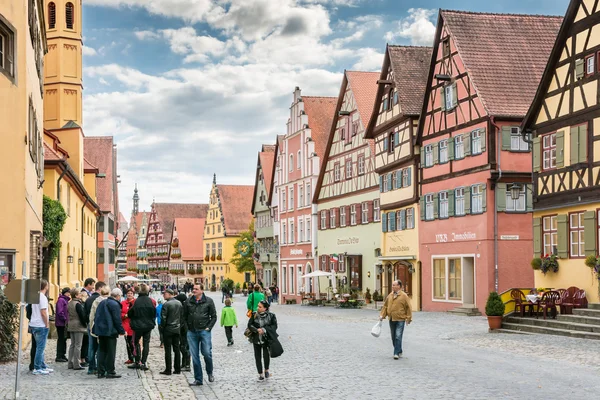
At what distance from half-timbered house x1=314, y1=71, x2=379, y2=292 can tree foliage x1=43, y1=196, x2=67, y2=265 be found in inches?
846

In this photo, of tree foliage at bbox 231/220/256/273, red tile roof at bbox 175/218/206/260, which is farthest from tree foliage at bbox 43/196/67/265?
red tile roof at bbox 175/218/206/260

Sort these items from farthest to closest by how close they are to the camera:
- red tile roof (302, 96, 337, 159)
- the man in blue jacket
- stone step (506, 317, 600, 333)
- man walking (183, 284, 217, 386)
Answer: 1. red tile roof (302, 96, 337, 159)
2. stone step (506, 317, 600, 333)
3. the man in blue jacket
4. man walking (183, 284, 217, 386)

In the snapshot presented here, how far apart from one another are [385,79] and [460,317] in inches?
607

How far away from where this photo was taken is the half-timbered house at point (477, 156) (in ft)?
116

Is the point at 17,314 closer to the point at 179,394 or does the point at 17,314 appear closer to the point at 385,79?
the point at 179,394

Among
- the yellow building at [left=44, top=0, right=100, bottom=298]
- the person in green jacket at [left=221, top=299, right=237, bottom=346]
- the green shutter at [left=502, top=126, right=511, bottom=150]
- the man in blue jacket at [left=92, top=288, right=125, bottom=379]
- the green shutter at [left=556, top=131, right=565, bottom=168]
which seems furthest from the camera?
the yellow building at [left=44, top=0, right=100, bottom=298]

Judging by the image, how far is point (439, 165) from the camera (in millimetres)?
39438

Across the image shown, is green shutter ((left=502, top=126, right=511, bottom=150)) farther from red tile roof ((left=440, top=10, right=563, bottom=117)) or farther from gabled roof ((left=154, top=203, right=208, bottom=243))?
gabled roof ((left=154, top=203, right=208, bottom=243))

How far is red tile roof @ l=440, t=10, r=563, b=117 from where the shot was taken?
35.7 m

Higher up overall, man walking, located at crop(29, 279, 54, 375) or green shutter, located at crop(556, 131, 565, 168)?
green shutter, located at crop(556, 131, 565, 168)

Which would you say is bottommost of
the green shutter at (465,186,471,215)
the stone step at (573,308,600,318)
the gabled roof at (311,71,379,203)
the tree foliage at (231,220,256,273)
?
the stone step at (573,308,600,318)

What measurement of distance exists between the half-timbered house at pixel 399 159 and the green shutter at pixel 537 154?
38.6 feet

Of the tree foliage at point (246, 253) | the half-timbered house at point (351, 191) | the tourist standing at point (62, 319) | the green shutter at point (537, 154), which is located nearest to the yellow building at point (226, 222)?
the tree foliage at point (246, 253)

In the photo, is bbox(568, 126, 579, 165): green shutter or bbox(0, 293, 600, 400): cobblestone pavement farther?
bbox(568, 126, 579, 165): green shutter
